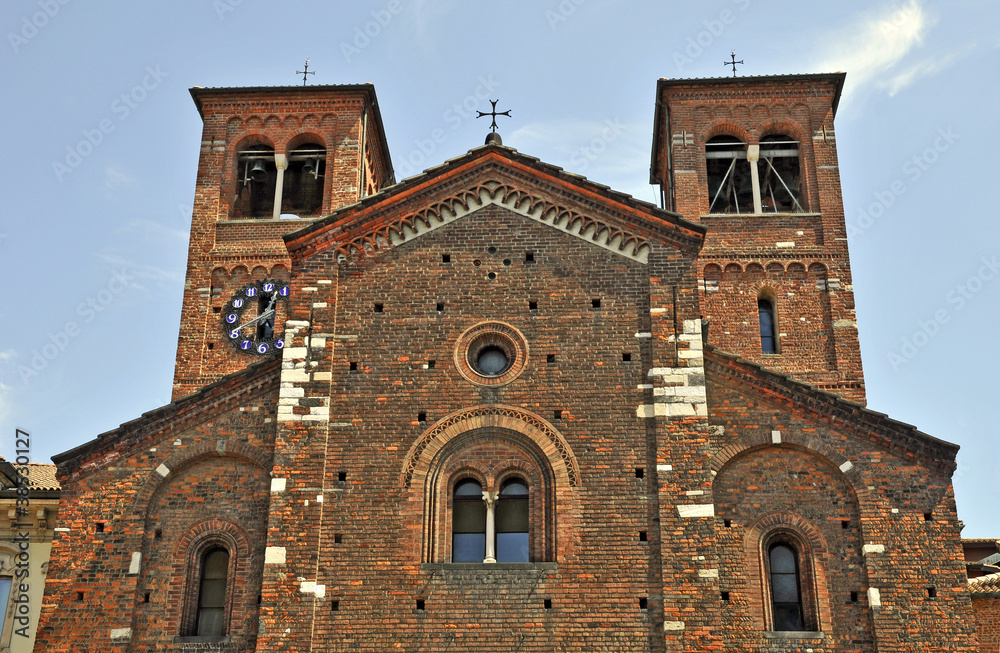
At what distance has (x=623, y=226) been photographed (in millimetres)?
19906

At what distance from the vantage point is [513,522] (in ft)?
59.5

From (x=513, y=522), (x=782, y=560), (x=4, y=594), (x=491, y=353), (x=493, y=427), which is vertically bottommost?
(x=4, y=594)

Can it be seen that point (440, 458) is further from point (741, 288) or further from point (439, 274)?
point (741, 288)

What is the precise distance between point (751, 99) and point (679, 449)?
15.1m

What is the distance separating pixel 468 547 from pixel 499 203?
625 cm

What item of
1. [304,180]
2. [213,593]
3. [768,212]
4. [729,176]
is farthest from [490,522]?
[304,180]

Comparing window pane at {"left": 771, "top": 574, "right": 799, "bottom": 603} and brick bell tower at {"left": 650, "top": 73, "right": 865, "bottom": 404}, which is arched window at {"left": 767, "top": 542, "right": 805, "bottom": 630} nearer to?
window pane at {"left": 771, "top": 574, "right": 799, "bottom": 603}

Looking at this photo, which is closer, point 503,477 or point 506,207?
point 503,477

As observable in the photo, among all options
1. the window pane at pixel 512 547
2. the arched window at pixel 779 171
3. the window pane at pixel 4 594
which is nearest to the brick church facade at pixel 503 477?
the window pane at pixel 512 547

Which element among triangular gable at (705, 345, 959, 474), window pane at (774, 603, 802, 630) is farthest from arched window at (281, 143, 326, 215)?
window pane at (774, 603, 802, 630)

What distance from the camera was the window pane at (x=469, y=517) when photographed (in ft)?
59.5

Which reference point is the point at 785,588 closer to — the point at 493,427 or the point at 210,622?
the point at 493,427

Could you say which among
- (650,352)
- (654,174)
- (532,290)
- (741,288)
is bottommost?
(650,352)

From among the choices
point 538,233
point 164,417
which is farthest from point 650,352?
point 164,417
